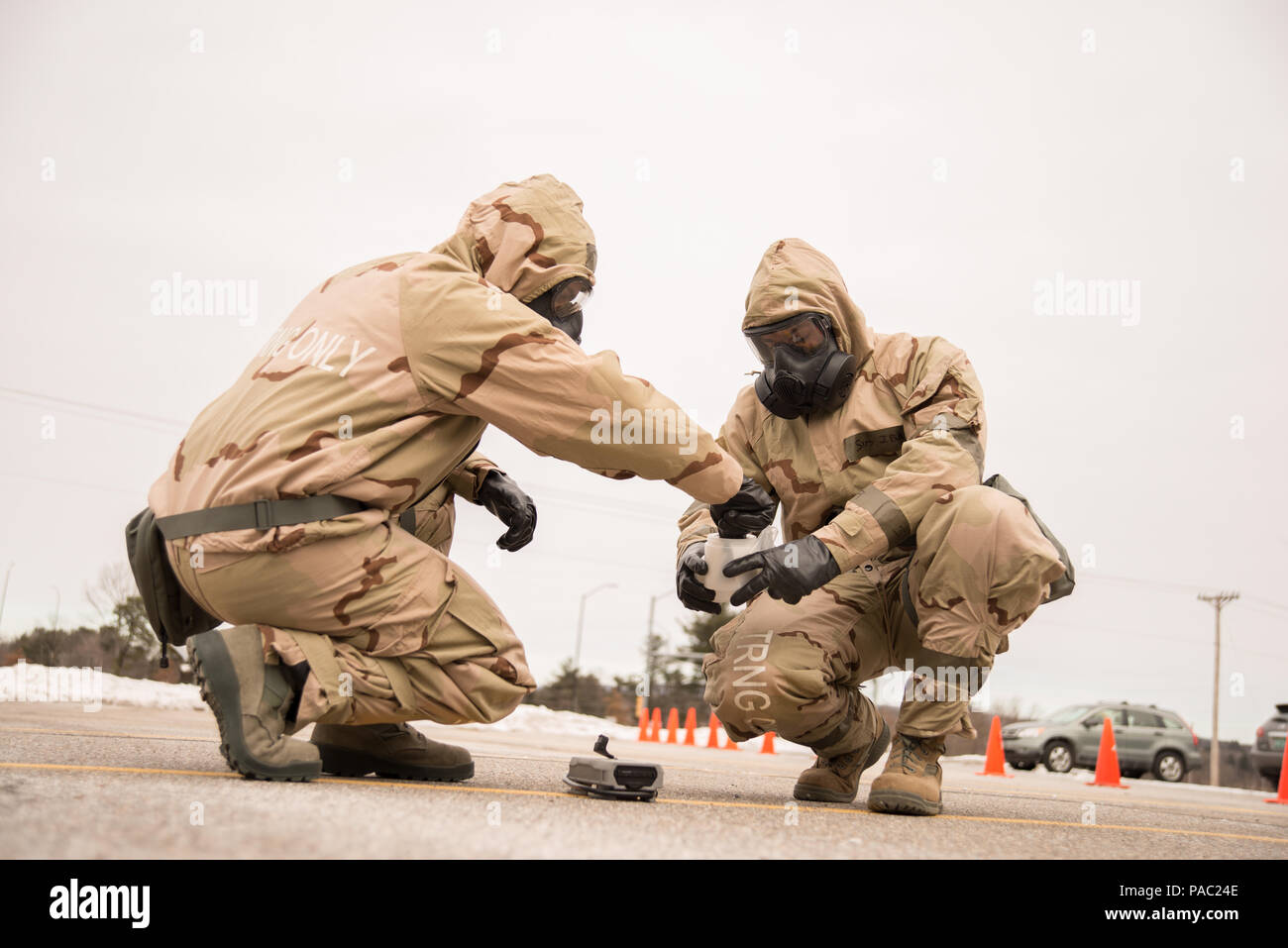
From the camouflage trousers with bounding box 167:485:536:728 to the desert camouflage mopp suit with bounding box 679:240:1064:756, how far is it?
102 centimetres

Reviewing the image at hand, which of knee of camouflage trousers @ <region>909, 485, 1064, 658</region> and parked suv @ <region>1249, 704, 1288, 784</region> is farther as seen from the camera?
parked suv @ <region>1249, 704, 1288, 784</region>

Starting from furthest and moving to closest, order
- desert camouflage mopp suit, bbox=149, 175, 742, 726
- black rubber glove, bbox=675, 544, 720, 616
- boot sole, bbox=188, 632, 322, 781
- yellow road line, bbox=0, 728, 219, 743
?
yellow road line, bbox=0, 728, 219, 743 < black rubber glove, bbox=675, 544, 720, 616 < desert camouflage mopp suit, bbox=149, 175, 742, 726 < boot sole, bbox=188, 632, 322, 781

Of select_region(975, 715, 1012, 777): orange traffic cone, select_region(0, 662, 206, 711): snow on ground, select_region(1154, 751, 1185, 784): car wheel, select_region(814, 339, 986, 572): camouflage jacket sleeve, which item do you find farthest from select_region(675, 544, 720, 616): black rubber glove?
select_region(1154, 751, 1185, 784): car wheel

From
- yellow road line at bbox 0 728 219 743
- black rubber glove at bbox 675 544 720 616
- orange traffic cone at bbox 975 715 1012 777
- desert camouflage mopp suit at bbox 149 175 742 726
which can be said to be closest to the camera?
desert camouflage mopp suit at bbox 149 175 742 726

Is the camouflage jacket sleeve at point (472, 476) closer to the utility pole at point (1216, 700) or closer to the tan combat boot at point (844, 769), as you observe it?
the tan combat boot at point (844, 769)

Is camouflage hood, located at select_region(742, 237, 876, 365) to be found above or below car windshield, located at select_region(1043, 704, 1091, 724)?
above

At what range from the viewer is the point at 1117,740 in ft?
60.5

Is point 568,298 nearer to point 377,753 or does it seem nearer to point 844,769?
point 377,753

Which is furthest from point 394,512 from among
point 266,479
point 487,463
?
point 487,463

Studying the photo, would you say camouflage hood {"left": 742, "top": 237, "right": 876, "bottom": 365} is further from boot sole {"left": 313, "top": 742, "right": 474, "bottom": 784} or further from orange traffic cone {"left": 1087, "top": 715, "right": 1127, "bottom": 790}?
orange traffic cone {"left": 1087, "top": 715, "right": 1127, "bottom": 790}

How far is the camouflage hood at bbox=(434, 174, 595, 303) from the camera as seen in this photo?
3.07 metres

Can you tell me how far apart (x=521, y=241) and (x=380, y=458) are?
2.49 ft

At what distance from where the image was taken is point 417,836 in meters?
1.76

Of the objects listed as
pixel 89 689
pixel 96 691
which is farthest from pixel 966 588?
pixel 89 689
